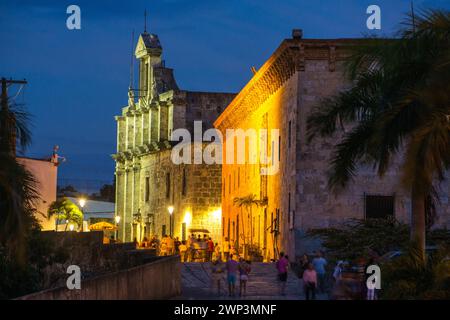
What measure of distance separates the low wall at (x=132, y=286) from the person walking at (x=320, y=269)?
418 cm

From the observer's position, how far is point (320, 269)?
3500cm

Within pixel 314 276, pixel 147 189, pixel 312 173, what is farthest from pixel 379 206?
pixel 147 189

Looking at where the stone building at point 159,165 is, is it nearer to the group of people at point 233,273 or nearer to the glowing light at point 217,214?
the glowing light at point 217,214

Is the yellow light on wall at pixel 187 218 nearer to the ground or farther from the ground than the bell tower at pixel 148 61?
nearer to the ground

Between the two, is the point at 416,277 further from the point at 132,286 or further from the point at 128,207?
the point at 128,207

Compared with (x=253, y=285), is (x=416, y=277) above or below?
above

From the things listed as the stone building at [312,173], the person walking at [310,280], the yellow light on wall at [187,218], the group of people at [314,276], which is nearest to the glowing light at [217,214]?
the yellow light on wall at [187,218]

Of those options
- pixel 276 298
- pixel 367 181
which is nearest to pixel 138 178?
pixel 367 181

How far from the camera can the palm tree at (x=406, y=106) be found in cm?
2606

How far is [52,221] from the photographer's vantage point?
80.6 metres

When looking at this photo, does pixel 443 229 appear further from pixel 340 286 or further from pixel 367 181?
pixel 340 286

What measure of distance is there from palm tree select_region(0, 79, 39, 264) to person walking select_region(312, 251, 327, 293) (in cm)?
932

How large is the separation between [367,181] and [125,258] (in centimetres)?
1008

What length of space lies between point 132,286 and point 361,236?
1591cm
